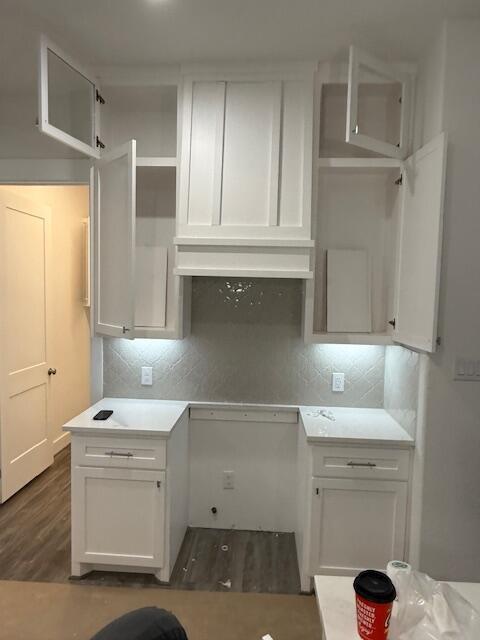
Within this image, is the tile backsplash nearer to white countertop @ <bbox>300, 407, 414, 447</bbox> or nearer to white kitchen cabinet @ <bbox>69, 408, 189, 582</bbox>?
white countertop @ <bbox>300, 407, 414, 447</bbox>

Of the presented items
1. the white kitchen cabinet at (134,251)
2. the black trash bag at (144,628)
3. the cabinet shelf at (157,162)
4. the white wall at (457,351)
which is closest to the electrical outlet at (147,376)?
the white kitchen cabinet at (134,251)

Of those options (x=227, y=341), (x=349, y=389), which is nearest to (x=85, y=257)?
(x=227, y=341)

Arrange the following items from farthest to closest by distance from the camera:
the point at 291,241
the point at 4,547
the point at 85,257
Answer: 1. the point at 85,257
2. the point at 4,547
3. the point at 291,241

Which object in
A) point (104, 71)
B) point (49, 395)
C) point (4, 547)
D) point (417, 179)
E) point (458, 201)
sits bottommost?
point (4, 547)

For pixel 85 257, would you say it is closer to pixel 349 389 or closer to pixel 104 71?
pixel 104 71

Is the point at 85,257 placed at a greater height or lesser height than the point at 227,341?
greater

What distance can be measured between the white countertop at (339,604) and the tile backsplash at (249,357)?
144cm

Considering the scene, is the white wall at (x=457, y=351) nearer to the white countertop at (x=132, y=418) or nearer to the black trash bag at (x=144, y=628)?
the white countertop at (x=132, y=418)

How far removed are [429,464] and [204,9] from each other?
7.80ft

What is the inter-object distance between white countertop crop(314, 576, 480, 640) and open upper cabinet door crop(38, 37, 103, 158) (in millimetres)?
2151

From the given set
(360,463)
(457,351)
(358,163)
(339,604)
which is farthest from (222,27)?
(339,604)

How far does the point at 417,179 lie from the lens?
211 cm

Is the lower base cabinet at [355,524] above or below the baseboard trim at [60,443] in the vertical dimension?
above

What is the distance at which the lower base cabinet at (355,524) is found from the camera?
216 cm
